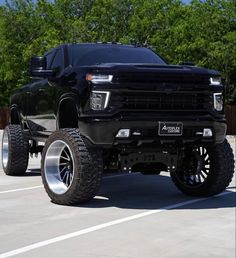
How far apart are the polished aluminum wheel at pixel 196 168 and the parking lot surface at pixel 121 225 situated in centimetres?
25

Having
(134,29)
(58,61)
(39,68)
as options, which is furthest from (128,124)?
(134,29)

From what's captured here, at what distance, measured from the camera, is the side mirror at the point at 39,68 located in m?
7.96

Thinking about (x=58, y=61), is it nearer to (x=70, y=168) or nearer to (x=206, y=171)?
(x=70, y=168)

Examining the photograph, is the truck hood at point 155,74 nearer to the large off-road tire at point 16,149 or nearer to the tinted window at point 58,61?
the tinted window at point 58,61

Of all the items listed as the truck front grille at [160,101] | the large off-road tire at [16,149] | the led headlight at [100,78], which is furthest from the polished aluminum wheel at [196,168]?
the large off-road tire at [16,149]

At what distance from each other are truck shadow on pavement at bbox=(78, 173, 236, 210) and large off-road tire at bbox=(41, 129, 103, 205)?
0.91 ft

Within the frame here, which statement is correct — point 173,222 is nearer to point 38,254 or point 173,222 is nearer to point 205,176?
point 38,254

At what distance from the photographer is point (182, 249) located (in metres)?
4.98

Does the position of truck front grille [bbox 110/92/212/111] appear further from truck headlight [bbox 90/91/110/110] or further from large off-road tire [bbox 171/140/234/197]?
large off-road tire [bbox 171/140/234/197]

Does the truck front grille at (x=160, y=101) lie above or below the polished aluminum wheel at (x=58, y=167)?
above

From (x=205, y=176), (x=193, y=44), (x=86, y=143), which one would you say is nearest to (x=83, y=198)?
(x=86, y=143)

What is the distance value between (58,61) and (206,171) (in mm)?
2623

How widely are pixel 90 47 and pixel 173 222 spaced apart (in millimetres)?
3323

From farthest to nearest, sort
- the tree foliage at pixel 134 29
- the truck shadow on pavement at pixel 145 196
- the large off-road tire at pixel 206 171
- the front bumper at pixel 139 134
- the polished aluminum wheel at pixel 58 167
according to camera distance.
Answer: the tree foliage at pixel 134 29, the large off-road tire at pixel 206 171, the polished aluminum wheel at pixel 58 167, the truck shadow on pavement at pixel 145 196, the front bumper at pixel 139 134
